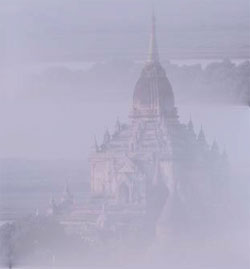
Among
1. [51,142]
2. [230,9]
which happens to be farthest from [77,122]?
[230,9]

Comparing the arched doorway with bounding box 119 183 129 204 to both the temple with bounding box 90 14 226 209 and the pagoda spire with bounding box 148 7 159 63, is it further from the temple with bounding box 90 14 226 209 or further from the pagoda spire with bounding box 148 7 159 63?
the pagoda spire with bounding box 148 7 159 63

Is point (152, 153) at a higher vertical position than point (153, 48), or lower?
lower

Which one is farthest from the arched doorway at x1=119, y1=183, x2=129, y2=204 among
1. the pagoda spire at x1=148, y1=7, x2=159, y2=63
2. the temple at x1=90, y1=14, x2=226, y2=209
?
the pagoda spire at x1=148, y1=7, x2=159, y2=63

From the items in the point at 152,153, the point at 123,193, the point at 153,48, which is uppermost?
the point at 153,48

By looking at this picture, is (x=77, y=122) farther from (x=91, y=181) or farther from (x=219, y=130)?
(x=219, y=130)

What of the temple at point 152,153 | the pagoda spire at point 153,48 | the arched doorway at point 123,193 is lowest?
the arched doorway at point 123,193

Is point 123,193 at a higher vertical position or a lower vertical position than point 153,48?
lower

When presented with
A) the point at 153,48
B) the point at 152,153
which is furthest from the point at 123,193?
the point at 153,48

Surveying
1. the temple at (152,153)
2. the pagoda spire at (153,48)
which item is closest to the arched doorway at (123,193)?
the temple at (152,153)

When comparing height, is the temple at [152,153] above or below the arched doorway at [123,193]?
above

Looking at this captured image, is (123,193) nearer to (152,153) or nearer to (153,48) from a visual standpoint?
(152,153)

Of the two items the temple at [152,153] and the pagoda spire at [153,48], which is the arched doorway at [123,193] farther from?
the pagoda spire at [153,48]
